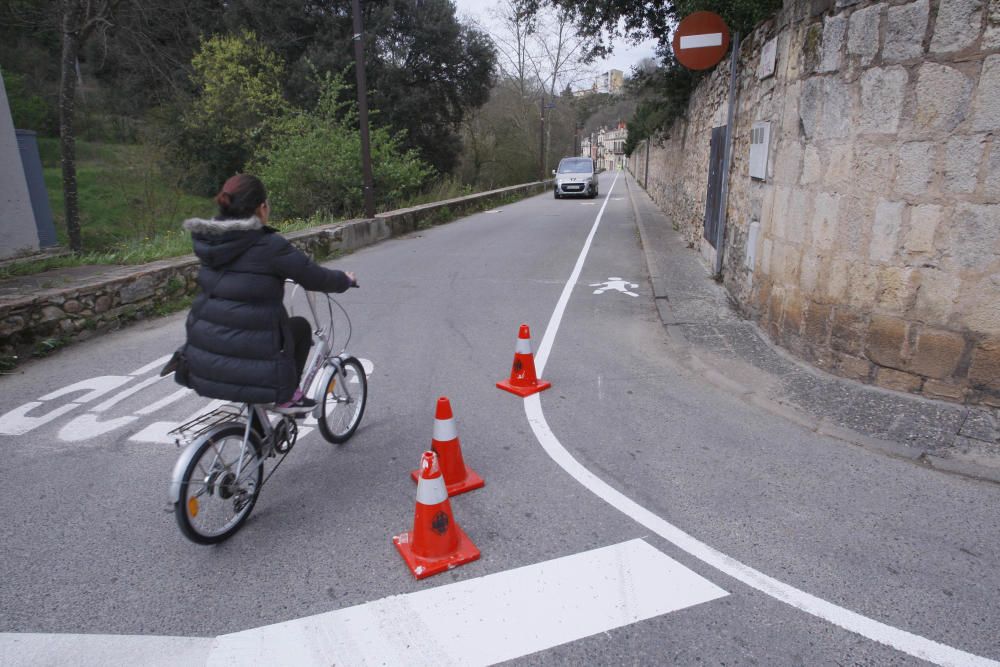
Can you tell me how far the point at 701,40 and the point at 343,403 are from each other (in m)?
7.40

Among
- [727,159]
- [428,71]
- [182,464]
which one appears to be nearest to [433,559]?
[182,464]

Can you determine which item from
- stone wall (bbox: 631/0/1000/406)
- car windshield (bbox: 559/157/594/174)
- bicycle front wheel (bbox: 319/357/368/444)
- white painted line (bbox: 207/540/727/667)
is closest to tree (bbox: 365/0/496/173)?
car windshield (bbox: 559/157/594/174)

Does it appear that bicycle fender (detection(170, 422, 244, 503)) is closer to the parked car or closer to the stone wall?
the stone wall

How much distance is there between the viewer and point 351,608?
8.80 feet

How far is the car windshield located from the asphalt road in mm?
25778

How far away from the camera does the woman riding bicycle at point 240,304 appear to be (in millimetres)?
3053

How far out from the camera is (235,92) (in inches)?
1046

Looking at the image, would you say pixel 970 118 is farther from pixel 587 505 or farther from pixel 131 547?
pixel 131 547

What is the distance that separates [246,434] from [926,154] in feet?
16.1

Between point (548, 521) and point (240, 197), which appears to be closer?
point (240, 197)

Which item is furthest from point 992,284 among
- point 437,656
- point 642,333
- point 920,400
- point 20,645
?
point 20,645

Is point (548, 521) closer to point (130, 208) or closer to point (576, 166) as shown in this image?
point (130, 208)

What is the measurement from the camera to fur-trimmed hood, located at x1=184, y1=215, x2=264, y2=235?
2.98 metres

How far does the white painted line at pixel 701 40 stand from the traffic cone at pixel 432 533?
7.89 m
